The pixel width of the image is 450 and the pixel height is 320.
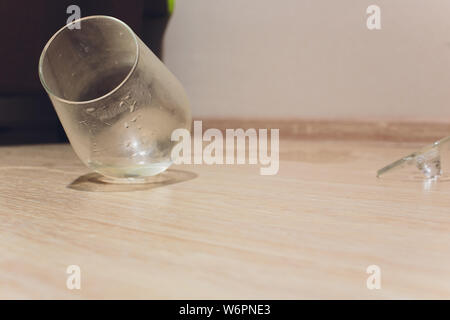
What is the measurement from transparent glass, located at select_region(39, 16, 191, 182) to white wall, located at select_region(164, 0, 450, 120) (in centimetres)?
86

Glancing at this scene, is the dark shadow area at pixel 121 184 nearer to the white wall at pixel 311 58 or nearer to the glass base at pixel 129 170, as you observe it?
the glass base at pixel 129 170

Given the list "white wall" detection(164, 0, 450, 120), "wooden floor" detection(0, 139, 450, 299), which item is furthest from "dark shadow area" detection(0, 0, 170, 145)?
"wooden floor" detection(0, 139, 450, 299)

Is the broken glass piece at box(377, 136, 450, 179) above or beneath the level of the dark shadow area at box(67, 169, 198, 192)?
above

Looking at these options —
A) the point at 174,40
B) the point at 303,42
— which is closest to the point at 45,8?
the point at 174,40

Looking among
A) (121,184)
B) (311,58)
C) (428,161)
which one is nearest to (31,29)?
(311,58)

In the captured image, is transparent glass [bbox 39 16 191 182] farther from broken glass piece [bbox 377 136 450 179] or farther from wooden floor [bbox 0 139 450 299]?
broken glass piece [bbox 377 136 450 179]

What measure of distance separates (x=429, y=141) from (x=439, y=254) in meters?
0.97

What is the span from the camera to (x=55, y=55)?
51 centimetres

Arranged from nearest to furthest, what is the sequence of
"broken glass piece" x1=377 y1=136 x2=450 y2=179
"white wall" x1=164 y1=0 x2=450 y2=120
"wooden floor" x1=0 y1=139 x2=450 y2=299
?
1. "wooden floor" x1=0 y1=139 x2=450 y2=299
2. "broken glass piece" x1=377 y1=136 x2=450 y2=179
3. "white wall" x1=164 y1=0 x2=450 y2=120

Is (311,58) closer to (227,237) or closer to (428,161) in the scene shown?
(428,161)

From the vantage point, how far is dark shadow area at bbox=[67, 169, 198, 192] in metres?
0.52

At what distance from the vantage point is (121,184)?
21.7 inches

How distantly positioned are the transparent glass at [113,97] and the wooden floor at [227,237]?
4cm

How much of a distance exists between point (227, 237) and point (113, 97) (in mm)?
197
